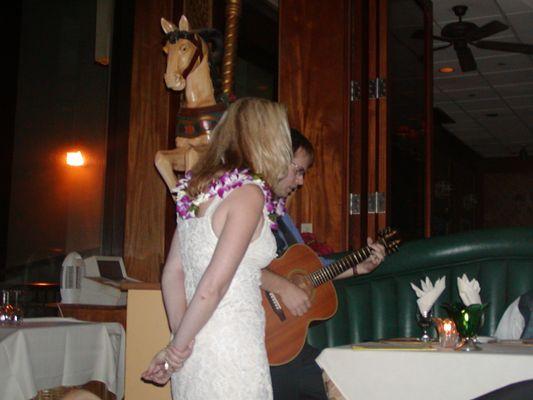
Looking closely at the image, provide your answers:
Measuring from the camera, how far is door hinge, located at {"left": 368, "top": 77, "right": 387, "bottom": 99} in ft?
12.8

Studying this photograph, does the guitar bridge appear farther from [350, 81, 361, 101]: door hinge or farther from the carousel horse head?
[350, 81, 361, 101]: door hinge

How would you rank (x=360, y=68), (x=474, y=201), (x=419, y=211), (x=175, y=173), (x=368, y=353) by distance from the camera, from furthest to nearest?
(x=474, y=201) → (x=419, y=211) → (x=360, y=68) → (x=175, y=173) → (x=368, y=353)

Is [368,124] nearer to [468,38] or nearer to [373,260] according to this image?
[373,260]

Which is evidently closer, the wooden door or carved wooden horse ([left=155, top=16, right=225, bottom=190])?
carved wooden horse ([left=155, top=16, right=225, bottom=190])

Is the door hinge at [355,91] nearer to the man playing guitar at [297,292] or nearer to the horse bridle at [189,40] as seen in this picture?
the horse bridle at [189,40]

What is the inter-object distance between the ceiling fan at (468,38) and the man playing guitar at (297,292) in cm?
367

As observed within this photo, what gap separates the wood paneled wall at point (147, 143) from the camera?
379 centimetres

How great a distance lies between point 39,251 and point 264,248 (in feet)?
9.60

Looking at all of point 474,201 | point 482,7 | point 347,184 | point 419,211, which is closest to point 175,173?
point 347,184

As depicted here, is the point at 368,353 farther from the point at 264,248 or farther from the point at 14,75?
the point at 14,75

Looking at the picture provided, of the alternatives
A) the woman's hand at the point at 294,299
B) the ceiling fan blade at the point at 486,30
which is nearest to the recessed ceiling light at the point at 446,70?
the ceiling fan blade at the point at 486,30

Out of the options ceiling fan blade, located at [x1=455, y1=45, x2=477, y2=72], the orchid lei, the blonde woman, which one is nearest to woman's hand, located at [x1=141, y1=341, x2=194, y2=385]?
the blonde woman

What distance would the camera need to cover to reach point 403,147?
4145 millimetres

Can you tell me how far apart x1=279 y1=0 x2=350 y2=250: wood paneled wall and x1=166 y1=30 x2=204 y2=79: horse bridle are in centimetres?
79
